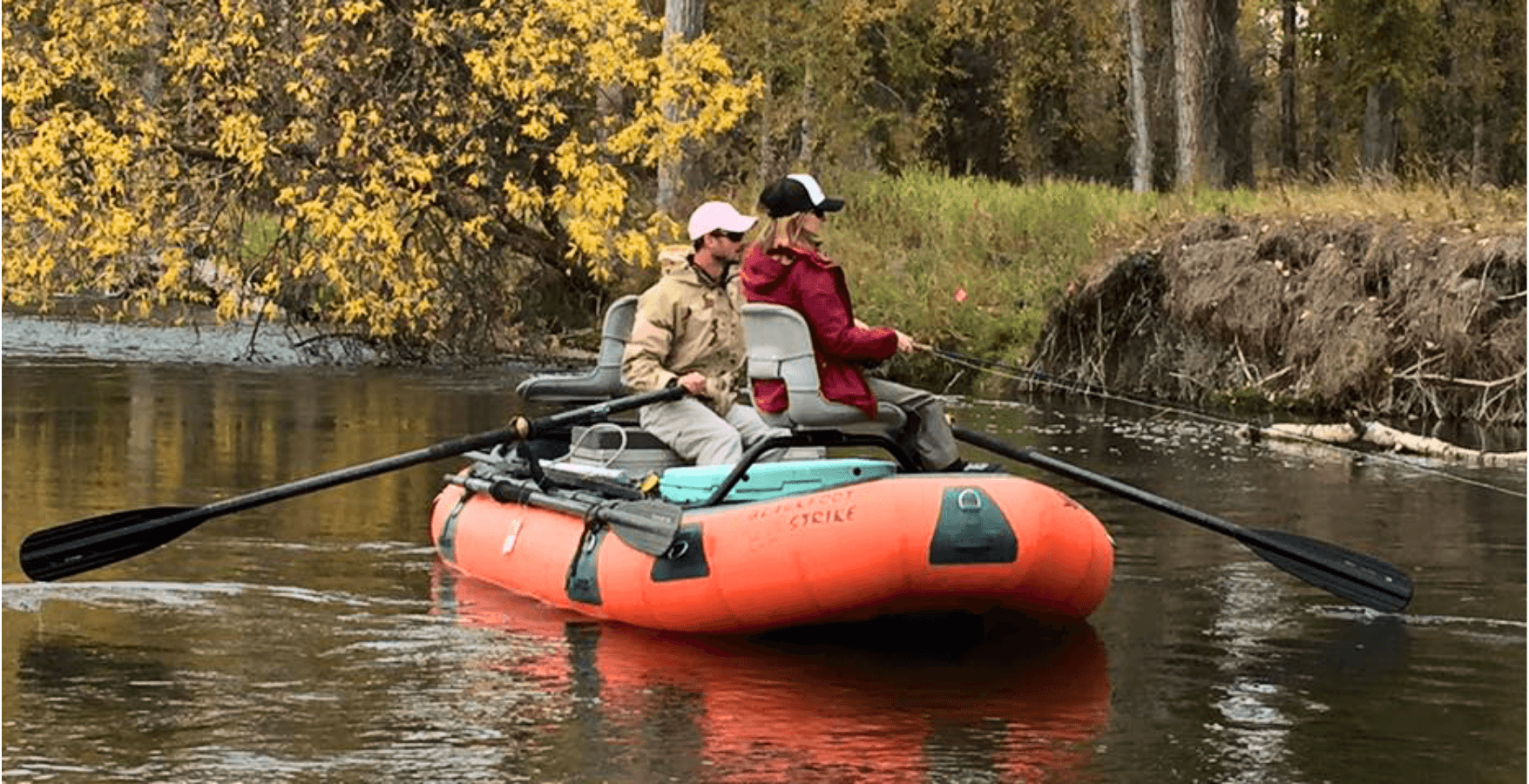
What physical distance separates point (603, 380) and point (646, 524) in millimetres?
2373

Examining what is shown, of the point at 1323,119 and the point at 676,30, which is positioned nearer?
→ the point at 676,30

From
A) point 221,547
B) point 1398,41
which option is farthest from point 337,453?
point 1398,41

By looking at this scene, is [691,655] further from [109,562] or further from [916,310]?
[916,310]

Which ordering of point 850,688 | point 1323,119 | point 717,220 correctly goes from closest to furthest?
point 850,688 → point 717,220 → point 1323,119

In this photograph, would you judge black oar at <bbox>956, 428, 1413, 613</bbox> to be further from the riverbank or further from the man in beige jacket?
the riverbank

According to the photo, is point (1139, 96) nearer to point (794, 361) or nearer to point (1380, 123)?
point (1380, 123)

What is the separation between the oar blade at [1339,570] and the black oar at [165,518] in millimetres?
2608

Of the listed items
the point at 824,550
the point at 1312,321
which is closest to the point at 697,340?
the point at 824,550

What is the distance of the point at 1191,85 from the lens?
116 feet

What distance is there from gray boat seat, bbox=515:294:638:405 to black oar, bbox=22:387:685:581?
1.14 metres

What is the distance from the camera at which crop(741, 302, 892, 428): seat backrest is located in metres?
12.5

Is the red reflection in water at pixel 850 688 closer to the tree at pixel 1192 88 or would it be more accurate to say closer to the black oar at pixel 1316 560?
the black oar at pixel 1316 560

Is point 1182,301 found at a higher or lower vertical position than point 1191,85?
lower

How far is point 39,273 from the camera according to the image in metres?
26.1
